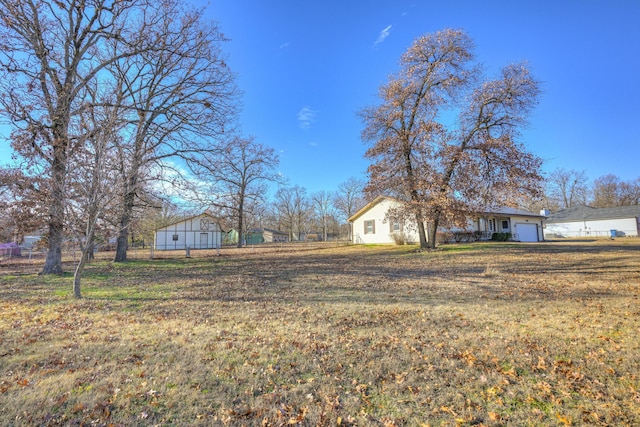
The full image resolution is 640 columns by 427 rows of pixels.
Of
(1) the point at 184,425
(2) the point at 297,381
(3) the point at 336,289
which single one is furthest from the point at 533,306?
(1) the point at 184,425

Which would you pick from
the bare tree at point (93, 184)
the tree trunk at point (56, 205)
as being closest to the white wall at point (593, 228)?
the bare tree at point (93, 184)

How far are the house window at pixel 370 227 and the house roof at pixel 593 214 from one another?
35636mm

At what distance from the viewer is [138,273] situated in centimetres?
1259

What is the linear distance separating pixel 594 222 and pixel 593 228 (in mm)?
864

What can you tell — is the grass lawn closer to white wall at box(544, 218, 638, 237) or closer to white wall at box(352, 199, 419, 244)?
white wall at box(352, 199, 419, 244)

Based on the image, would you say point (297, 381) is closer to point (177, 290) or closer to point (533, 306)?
point (533, 306)

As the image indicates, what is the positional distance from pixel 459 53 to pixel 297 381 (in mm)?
20601

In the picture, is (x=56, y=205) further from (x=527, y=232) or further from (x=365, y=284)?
(x=527, y=232)

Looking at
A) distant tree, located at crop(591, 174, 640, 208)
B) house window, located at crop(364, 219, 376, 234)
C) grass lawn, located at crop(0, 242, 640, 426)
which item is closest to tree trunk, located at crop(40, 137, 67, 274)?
grass lawn, located at crop(0, 242, 640, 426)

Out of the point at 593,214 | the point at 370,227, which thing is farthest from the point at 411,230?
the point at 593,214

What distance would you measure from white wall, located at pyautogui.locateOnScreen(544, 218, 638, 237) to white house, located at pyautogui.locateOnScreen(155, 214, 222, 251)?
49.6m

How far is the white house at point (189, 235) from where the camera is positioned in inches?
1496

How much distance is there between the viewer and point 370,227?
29.9 m

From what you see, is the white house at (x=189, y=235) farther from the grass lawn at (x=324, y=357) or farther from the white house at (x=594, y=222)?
the white house at (x=594, y=222)
